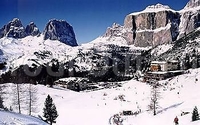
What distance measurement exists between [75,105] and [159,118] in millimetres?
25061

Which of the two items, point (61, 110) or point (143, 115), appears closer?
point (143, 115)

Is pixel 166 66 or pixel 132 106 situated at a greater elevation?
pixel 166 66

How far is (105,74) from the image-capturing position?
189375mm

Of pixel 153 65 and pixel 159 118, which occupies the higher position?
pixel 153 65

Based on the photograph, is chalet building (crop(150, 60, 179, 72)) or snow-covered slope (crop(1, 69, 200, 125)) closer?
snow-covered slope (crop(1, 69, 200, 125))

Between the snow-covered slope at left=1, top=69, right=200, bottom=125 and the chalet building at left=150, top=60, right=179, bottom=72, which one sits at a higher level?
the chalet building at left=150, top=60, right=179, bottom=72

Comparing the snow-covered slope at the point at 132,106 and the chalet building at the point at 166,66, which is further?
the chalet building at the point at 166,66

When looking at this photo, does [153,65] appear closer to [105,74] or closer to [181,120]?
[105,74]

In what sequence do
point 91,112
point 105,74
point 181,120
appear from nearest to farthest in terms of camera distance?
point 181,120
point 91,112
point 105,74

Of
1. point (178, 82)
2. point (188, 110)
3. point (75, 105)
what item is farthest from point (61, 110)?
point (178, 82)

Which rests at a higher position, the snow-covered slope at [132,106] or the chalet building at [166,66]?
the chalet building at [166,66]

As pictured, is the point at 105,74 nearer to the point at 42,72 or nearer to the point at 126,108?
the point at 42,72

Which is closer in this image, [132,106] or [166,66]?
[132,106]

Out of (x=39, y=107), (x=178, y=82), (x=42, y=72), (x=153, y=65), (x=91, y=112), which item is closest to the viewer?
(x=91, y=112)
